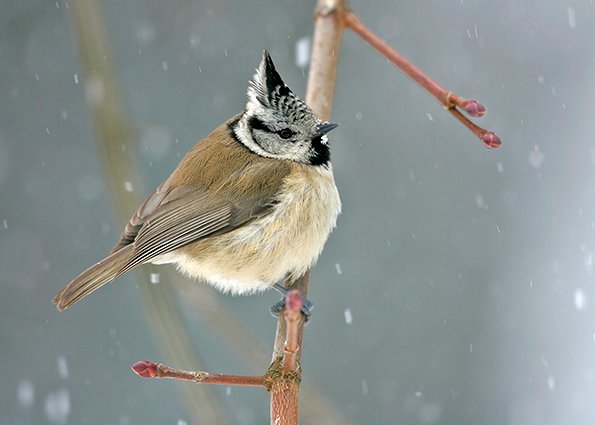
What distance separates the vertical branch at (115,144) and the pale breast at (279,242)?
1.04 ft

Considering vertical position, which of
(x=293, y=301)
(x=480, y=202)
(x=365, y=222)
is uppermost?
(x=480, y=202)

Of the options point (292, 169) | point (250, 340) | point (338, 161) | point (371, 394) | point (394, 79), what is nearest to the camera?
point (250, 340)

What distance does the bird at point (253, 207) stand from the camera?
371 centimetres

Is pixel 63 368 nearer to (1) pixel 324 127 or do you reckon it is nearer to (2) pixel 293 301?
(1) pixel 324 127

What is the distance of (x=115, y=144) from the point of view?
3.49 metres

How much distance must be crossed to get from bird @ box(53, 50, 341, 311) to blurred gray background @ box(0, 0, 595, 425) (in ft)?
5.58

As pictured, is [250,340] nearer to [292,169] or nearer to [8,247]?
[292,169]

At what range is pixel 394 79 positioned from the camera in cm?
669

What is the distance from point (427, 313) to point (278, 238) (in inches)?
99.3

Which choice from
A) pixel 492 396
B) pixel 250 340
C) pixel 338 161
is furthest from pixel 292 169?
pixel 492 396

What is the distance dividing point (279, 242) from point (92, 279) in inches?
30.9

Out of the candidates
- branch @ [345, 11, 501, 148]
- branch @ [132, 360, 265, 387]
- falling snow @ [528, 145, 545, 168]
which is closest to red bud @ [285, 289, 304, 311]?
branch @ [132, 360, 265, 387]

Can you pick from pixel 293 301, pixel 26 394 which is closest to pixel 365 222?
pixel 26 394

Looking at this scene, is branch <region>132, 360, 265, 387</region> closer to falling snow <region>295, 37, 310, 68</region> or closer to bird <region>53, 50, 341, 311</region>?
bird <region>53, 50, 341, 311</region>
